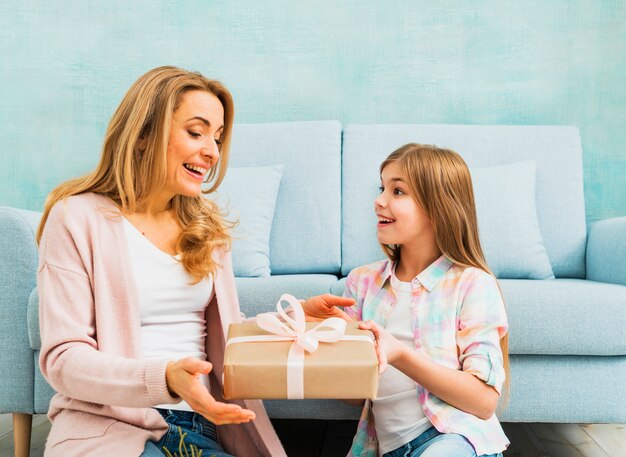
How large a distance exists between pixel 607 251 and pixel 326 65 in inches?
48.9

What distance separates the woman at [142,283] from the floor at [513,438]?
27.3 inches

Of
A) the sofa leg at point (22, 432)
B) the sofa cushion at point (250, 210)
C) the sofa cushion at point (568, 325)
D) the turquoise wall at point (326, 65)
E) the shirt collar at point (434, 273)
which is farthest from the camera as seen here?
the turquoise wall at point (326, 65)

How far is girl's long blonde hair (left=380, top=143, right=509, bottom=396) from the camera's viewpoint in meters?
1.26

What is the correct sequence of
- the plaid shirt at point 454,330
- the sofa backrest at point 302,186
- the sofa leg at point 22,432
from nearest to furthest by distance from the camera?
the plaid shirt at point 454,330 → the sofa leg at point 22,432 → the sofa backrest at point 302,186

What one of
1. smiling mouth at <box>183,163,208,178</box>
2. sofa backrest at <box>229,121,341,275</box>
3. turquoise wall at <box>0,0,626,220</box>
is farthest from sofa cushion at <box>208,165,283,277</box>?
smiling mouth at <box>183,163,208,178</box>

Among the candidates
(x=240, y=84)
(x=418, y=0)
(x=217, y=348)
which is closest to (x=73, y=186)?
(x=217, y=348)

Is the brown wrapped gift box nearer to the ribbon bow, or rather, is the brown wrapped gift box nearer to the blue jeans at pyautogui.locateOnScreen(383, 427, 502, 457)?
the ribbon bow

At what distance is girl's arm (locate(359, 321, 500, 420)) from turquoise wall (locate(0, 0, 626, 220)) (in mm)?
1490

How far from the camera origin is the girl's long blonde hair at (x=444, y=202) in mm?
1259

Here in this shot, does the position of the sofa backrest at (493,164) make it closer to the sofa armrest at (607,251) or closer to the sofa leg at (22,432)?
the sofa armrest at (607,251)

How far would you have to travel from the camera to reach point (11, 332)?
1537 millimetres

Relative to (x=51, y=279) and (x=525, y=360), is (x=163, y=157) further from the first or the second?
(x=525, y=360)

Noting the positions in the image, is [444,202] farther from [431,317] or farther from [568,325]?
[568,325]

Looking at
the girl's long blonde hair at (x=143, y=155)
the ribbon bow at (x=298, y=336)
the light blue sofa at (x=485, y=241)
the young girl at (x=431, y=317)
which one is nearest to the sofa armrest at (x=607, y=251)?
the light blue sofa at (x=485, y=241)
